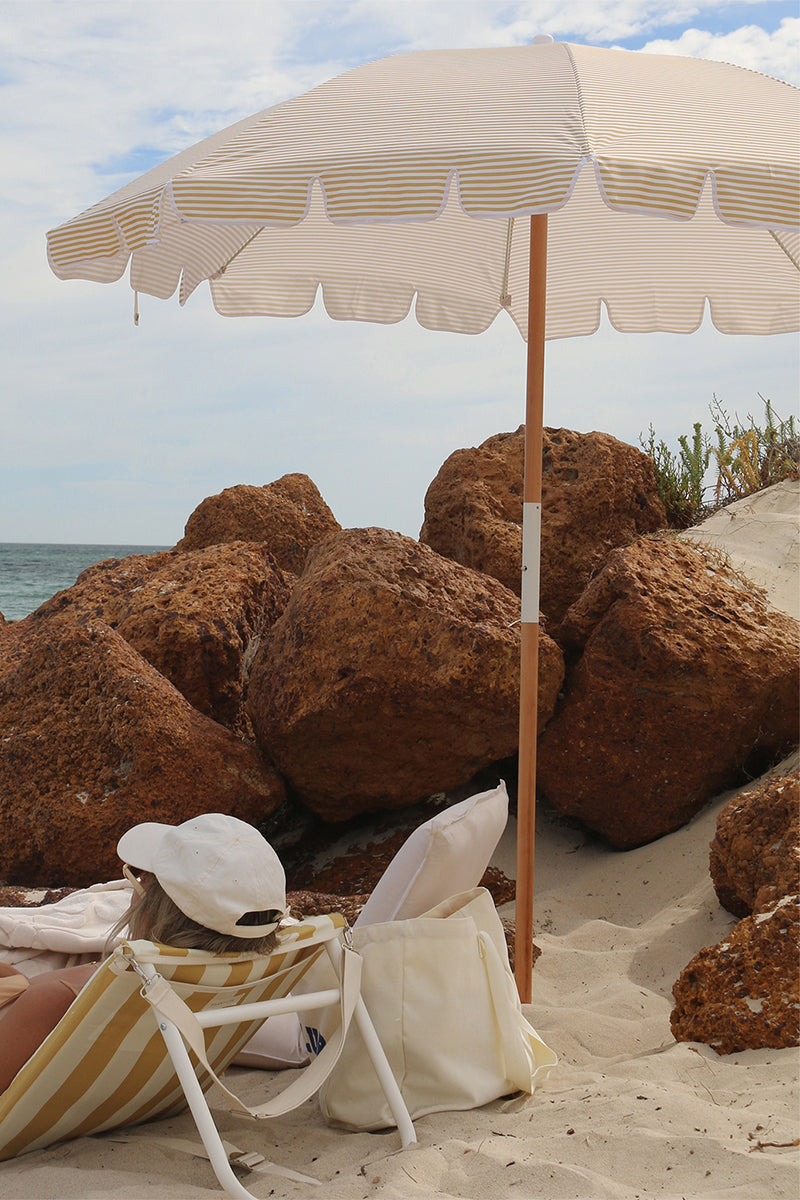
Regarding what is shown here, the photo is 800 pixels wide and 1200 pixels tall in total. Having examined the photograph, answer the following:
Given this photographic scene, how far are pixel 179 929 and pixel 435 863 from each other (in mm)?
785

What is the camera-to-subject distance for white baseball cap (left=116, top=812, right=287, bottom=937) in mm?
2428

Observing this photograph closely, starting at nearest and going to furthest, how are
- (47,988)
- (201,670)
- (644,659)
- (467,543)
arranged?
(47,988)
(644,659)
(201,670)
(467,543)

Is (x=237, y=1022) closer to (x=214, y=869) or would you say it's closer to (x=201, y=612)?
(x=214, y=869)

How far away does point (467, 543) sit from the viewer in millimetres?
6387

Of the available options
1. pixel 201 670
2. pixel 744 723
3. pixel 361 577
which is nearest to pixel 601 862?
pixel 744 723

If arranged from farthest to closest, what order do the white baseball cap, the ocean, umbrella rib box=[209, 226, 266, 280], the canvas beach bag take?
the ocean < umbrella rib box=[209, 226, 266, 280] < the canvas beach bag < the white baseball cap

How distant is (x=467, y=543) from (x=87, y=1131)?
4308 mm

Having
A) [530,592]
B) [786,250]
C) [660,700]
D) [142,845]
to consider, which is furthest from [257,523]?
[142,845]

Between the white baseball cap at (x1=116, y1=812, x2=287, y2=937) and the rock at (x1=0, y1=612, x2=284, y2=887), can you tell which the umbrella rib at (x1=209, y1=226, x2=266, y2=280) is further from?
the white baseball cap at (x1=116, y1=812, x2=287, y2=937)

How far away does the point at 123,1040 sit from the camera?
2.44m

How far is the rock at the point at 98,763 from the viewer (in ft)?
15.5

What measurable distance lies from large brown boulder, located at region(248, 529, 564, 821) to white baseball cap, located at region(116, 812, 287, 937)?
2.09 m

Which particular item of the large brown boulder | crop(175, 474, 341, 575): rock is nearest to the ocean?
crop(175, 474, 341, 575): rock

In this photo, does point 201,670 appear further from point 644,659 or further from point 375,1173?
point 375,1173
